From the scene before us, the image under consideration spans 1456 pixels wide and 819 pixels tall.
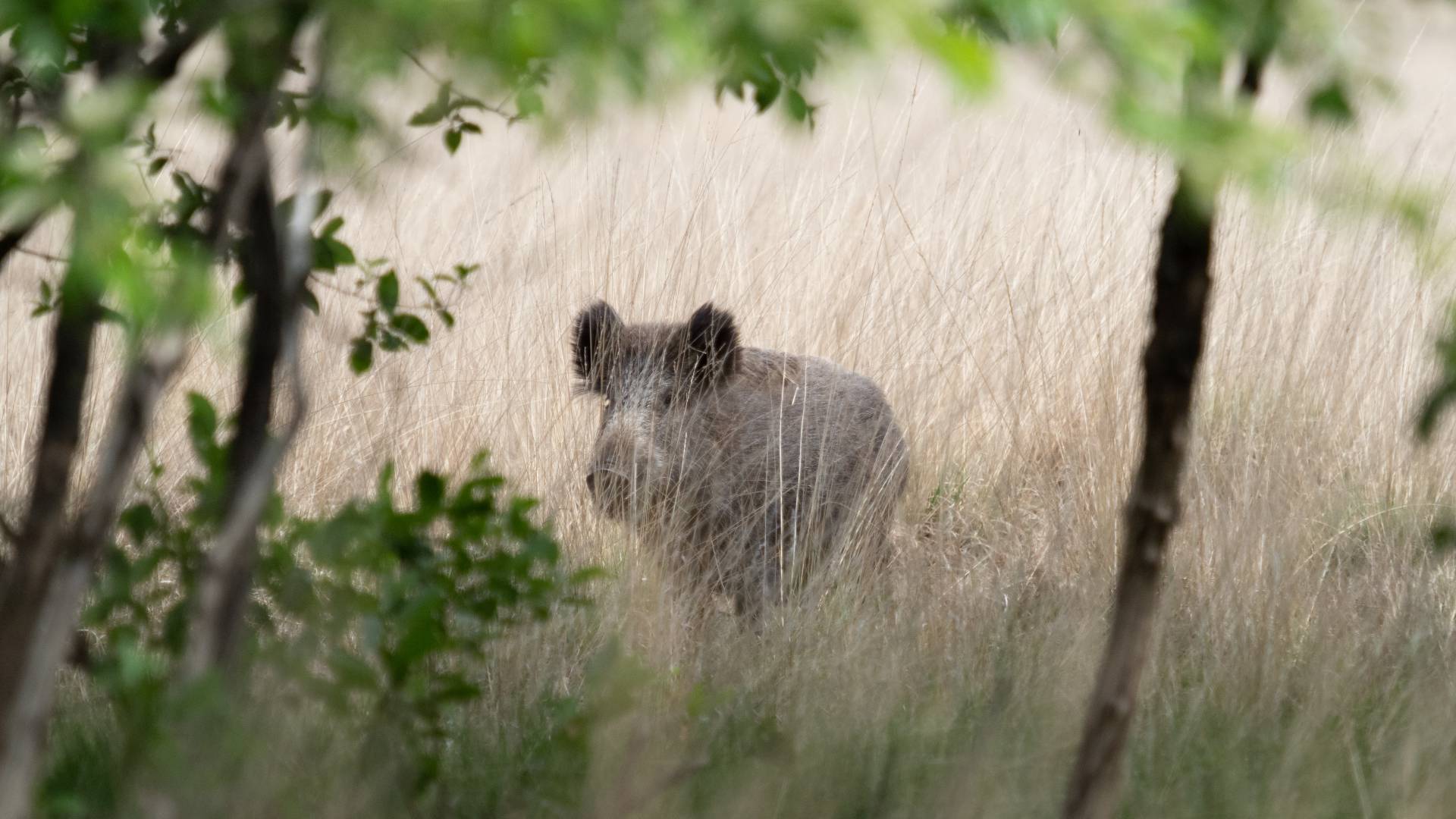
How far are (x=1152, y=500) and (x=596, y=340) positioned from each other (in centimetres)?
303

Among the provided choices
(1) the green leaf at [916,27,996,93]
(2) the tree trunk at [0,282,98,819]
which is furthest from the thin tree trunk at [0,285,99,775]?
(1) the green leaf at [916,27,996,93]

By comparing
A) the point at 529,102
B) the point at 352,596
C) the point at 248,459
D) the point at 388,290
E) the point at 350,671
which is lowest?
the point at 350,671

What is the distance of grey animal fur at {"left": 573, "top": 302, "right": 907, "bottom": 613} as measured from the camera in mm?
4562

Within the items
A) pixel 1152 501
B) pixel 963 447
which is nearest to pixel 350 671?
pixel 1152 501

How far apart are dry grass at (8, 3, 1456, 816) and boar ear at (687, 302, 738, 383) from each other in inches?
22.5

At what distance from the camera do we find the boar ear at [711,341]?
15.7ft

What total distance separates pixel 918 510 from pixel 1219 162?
13.2 feet

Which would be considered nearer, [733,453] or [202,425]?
[202,425]

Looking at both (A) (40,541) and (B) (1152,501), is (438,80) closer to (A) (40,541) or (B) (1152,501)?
(A) (40,541)

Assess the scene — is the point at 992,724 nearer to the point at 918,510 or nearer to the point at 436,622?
the point at 436,622

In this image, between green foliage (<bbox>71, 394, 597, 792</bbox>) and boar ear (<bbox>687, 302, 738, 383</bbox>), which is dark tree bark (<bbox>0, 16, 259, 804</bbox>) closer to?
green foliage (<bbox>71, 394, 597, 792</bbox>)

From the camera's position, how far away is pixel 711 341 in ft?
15.6

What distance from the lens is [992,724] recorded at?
2887 millimetres

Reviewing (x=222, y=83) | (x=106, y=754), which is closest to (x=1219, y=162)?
(x=222, y=83)
